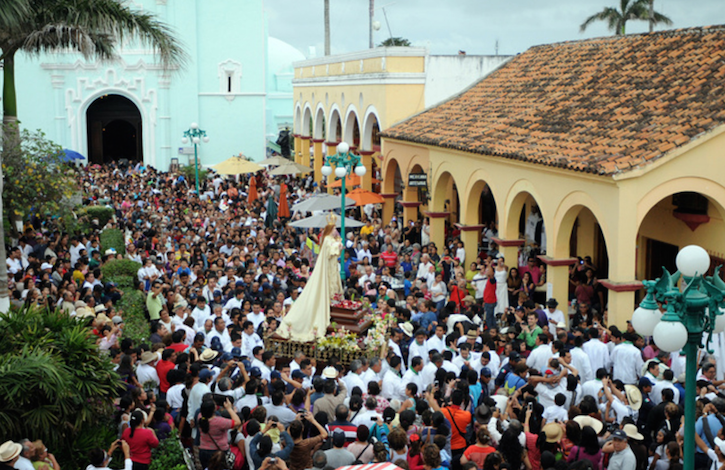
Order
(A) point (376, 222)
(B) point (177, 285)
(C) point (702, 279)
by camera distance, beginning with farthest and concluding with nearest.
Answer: (A) point (376, 222) → (B) point (177, 285) → (C) point (702, 279)

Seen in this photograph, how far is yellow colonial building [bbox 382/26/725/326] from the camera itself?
1354 centimetres

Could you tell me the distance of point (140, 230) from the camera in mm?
21469

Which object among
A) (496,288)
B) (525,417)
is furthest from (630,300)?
(525,417)

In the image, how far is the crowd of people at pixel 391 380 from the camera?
8.17 meters

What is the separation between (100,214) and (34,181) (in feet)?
20.1

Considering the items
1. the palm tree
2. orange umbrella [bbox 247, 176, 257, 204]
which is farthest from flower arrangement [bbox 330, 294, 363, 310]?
orange umbrella [bbox 247, 176, 257, 204]

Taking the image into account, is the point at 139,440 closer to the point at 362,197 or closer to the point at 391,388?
the point at 391,388

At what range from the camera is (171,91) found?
41.0m

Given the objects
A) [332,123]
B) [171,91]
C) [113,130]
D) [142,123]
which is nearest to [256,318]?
[332,123]

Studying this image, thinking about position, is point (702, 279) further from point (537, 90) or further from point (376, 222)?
point (376, 222)

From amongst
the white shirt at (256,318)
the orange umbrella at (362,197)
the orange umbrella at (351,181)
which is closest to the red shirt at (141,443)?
the white shirt at (256,318)

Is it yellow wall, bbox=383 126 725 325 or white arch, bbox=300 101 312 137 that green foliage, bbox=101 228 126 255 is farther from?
white arch, bbox=300 101 312 137

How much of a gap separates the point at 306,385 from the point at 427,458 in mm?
2925

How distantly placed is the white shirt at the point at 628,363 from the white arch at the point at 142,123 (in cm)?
3343
